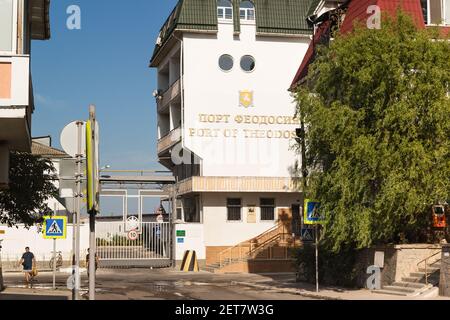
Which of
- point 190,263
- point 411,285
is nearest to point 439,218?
point 411,285

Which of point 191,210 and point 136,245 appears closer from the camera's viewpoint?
point 136,245

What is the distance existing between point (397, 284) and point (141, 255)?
2678 cm

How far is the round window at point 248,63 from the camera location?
161 feet

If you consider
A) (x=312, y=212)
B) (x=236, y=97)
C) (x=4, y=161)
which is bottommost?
(x=312, y=212)

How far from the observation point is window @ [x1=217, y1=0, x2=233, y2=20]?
48938 millimetres

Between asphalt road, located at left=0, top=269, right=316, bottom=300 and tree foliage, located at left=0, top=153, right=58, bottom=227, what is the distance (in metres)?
2.97

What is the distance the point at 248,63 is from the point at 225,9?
377 centimetres

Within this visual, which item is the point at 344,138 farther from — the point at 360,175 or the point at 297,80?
the point at 297,80

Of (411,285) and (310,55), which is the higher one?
(310,55)

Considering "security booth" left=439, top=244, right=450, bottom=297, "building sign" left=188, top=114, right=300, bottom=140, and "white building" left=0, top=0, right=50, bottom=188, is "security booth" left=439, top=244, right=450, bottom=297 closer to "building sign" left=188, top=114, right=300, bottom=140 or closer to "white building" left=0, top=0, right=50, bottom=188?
"white building" left=0, top=0, right=50, bottom=188

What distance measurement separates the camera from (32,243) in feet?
157

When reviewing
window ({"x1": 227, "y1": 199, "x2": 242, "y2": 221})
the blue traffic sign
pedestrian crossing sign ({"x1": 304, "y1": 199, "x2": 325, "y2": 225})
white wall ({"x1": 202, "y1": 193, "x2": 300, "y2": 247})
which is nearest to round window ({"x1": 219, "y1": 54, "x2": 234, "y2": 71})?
white wall ({"x1": 202, "y1": 193, "x2": 300, "y2": 247})

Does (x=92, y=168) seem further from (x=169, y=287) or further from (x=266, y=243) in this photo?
(x=266, y=243)
